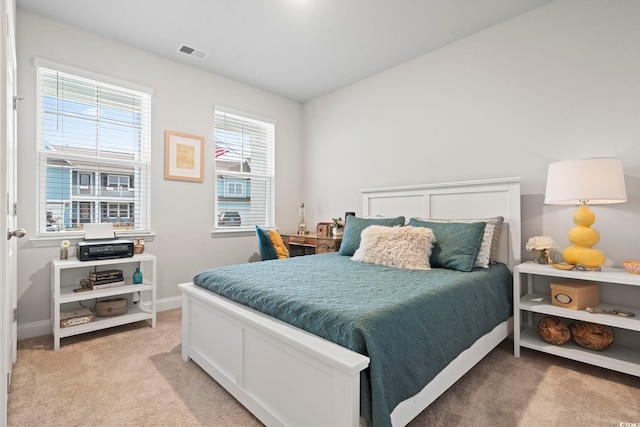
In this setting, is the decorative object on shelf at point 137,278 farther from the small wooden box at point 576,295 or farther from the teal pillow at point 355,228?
the small wooden box at point 576,295

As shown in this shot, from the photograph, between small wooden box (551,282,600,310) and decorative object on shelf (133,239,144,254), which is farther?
decorative object on shelf (133,239,144,254)

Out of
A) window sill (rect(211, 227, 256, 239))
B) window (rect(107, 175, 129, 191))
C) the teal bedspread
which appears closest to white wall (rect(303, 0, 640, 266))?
the teal bedspread

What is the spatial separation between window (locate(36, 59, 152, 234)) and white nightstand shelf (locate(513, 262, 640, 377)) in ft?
11.4

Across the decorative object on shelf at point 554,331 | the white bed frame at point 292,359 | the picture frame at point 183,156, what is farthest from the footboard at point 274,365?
the decorative object on shelf at point 554,331

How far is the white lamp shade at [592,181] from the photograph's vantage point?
2010 millimetres

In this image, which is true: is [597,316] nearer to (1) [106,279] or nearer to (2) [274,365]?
(2) [274,365]

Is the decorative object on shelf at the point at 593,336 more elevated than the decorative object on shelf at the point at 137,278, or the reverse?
the decorative object on shelf at the point at 137,278

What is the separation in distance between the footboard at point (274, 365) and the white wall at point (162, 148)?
4.95 ft

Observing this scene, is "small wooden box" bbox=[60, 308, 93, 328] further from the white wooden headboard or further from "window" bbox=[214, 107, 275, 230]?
the white wooden headboard

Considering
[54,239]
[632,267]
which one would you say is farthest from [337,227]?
[54,239]

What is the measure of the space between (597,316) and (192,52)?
4.08 meters

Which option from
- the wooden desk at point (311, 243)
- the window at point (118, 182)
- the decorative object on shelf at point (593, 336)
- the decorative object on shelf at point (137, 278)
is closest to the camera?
the decorative object on shelf at point (593, 336)

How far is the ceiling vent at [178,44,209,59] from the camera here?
3201mm

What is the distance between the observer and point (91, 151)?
2998 millimetres
